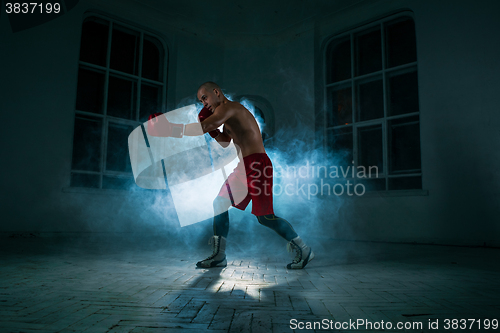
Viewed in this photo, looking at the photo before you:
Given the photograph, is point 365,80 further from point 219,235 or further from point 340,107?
point 219,235

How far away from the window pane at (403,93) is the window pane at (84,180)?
5.92m

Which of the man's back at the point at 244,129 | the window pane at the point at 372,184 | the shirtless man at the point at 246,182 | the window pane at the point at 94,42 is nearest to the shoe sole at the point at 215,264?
the shirtless man at the point at 246,182

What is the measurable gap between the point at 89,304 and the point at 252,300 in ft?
2.93

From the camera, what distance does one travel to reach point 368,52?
6.97 metres

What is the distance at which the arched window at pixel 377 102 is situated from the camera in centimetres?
627

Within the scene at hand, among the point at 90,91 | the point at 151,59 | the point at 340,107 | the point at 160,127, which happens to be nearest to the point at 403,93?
the point at 340,107

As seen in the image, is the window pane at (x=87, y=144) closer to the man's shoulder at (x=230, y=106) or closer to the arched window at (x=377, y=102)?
the man's shoulder at (x=230, y=106)

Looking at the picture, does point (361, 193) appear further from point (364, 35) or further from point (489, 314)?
point (489, 314)

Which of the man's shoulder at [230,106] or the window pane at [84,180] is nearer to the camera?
the man's shoulder at [230,106]

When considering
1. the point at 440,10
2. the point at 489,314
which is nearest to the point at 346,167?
the point at 440,10

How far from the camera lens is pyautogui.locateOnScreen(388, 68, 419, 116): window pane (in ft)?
20.6

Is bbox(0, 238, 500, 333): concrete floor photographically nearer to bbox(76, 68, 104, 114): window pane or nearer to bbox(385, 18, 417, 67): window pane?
bbox(76, 68, 104, 114): window pane

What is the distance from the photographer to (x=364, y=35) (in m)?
7.06

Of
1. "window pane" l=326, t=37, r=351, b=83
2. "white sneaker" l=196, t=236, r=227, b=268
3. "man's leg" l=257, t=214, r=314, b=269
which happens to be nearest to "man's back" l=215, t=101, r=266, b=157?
"man's leg" l=257, t=214, r=314, b=269
